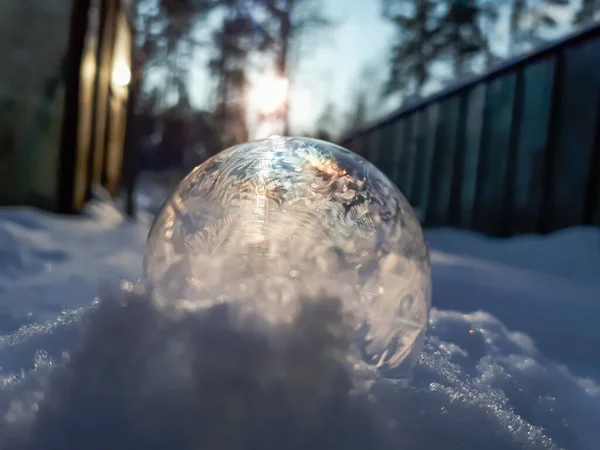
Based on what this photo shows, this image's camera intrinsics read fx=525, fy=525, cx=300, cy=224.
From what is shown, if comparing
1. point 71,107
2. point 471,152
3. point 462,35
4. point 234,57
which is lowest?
point 471,152

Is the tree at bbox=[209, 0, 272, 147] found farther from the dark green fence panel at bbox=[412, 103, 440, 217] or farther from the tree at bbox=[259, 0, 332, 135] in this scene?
the dark green fence panel at bbox=[412, 103, 440, 217]

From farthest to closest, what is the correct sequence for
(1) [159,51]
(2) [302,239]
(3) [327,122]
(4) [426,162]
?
1. (3) [327,122]
2. (1) [159,51]
3. (4) [426,162]
4. (2) [302,239]

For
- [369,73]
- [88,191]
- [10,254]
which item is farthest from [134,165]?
[369,73]

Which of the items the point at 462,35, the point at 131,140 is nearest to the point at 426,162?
the point at 131,140

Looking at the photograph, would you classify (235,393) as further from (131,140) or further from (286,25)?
(286,25)

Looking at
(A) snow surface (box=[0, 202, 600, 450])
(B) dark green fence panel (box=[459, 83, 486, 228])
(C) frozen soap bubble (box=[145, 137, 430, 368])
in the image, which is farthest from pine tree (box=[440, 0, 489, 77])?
(A) snow surface (box=[0, 202, 600, 450])

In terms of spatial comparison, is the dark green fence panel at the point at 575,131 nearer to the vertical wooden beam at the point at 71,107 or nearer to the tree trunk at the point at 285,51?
the vertical wooden beam at the point at 71,107
